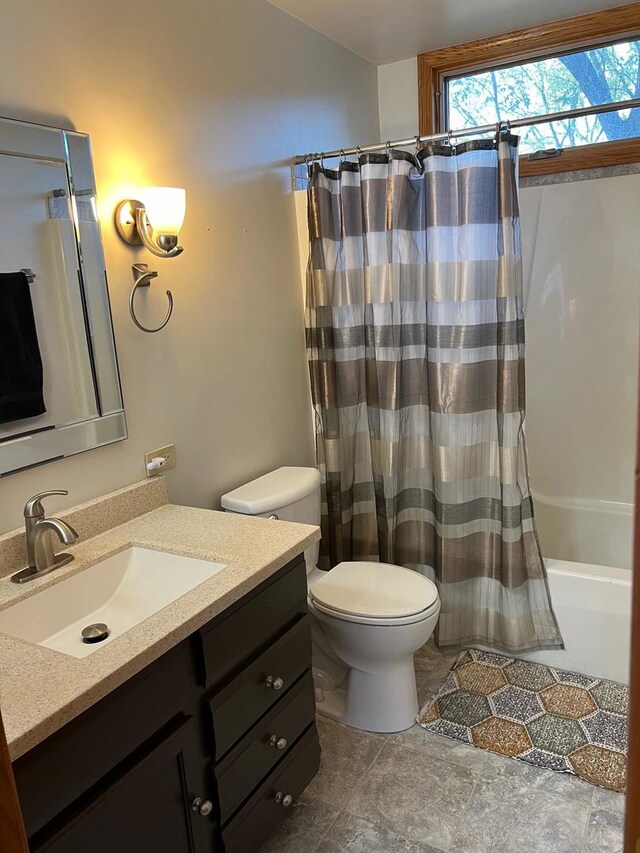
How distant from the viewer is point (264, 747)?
5.32 ft

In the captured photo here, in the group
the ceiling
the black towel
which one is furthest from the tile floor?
the ceiling

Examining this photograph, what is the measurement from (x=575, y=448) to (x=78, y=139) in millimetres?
2476

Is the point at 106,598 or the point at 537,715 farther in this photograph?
the point at 537,715

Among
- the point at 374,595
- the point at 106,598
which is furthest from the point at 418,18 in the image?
the point at 106,598

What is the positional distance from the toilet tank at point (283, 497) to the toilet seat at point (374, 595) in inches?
6.2

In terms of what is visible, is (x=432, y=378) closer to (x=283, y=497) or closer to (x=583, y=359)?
(x=283, y=497)

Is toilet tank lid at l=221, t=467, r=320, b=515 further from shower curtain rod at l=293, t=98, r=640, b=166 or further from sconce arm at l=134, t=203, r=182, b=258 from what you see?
shower curtain rod at l=293, t=98, r=640, b=166

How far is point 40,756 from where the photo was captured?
104 centimetres

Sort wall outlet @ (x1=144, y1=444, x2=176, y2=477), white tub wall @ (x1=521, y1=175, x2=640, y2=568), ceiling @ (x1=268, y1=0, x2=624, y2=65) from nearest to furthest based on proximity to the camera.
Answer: wall outlet @ (x1=144, y1=444, x2=176, y2=477) → ceiling @ (x1=268, y1=0, x2=624, y2=65) → white tub wall @ (x1=521, y1=175, x2=640, y2=568)

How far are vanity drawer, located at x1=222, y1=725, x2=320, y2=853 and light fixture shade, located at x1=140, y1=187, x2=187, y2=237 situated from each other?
58.5 inches

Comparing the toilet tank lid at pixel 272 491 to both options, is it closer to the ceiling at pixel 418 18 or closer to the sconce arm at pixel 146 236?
the sconce arm at pixel 146 236

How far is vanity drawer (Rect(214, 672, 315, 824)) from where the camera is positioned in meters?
1.50

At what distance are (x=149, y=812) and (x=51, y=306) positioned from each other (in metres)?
1.19

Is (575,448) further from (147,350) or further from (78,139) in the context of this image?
(78,139)
